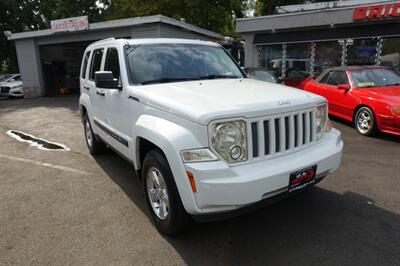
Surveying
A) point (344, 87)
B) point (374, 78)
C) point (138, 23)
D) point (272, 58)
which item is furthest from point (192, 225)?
point (272, 58)

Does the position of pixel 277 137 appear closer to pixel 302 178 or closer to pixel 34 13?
pixel 302 178

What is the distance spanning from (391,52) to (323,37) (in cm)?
283

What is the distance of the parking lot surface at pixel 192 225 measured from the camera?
9.86 feet

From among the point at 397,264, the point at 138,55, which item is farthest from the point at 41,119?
the point at 397,264

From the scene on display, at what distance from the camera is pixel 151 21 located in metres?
13.2

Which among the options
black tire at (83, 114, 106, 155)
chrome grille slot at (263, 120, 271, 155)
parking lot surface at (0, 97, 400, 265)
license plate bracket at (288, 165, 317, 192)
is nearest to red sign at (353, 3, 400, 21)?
parking lot surface at (0, 97, 400, 265)

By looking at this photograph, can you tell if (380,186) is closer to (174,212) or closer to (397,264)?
(397,264)

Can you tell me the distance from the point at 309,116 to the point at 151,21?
11252mm

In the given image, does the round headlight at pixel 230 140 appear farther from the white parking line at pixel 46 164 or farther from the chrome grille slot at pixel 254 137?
the white parking line at pixel 46 164

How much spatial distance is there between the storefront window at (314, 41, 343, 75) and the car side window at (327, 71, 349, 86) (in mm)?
6234

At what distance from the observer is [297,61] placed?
16.2 metres

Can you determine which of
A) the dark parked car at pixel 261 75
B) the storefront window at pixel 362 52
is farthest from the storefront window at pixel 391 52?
the dark parked car at pixel 261 75

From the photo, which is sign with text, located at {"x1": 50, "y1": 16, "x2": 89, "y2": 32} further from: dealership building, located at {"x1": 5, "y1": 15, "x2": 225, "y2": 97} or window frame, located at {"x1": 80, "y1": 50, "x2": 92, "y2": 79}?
window frame, located at {"x1": 80, "y1": 50, "x2": 92, "y2": 79}

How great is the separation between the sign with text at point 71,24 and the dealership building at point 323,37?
762 centimetres
